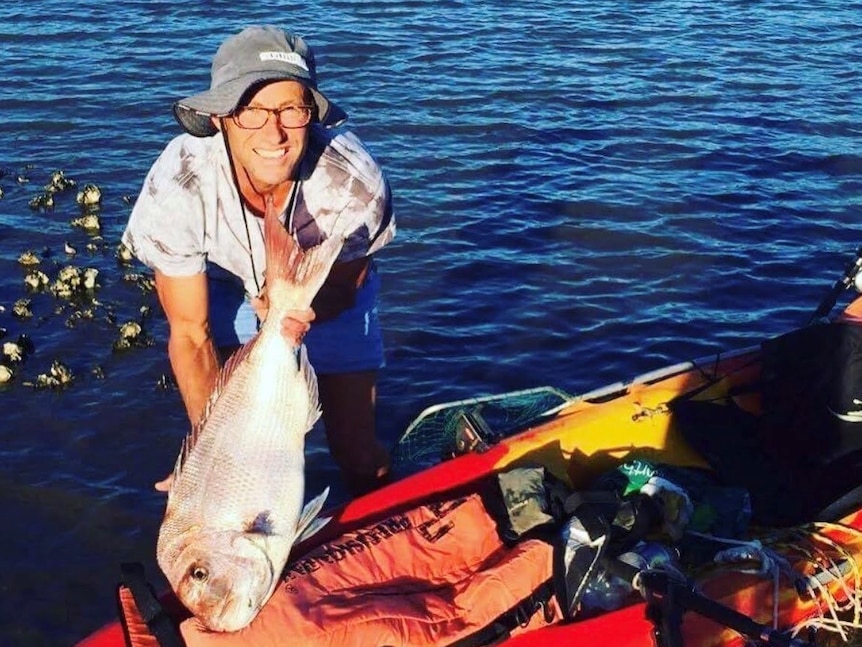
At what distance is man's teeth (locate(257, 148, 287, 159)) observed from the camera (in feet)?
14.6

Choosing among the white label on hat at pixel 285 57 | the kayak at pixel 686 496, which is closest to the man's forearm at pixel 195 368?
the kayak at pixel 686 496

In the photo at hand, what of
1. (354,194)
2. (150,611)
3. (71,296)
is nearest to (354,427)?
(354,194)

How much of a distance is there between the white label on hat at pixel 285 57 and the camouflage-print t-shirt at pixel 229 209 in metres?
0.58

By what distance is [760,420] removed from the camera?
653 centimetres

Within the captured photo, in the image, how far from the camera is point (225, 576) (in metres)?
3.92

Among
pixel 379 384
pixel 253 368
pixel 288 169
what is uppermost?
pixel 288 169

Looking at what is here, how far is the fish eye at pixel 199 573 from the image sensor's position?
391 centimetres

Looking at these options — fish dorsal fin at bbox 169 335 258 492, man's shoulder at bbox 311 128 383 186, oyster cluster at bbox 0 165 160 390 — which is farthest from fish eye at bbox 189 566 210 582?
oyster cluster at bbox 0 165 160 390

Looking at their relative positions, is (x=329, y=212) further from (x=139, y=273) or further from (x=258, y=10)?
(x=258, y=10)

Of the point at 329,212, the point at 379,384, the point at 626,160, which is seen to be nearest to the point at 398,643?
the point at 329,212

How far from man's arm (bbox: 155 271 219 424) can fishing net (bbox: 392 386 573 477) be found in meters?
1.66

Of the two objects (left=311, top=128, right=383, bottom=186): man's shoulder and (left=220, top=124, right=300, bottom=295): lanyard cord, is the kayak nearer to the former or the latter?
(left=220, top=124, right=300, bottom=295): lanyard cord

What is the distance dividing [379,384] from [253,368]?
174 inches

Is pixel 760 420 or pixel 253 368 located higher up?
pixel 253 368
